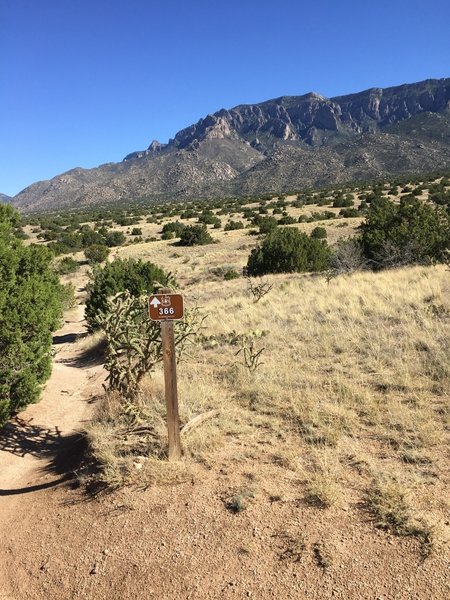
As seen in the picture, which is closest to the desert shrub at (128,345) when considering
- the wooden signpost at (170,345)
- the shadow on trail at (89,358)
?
the wooden signpost at (170,345)

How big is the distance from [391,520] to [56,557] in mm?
3160

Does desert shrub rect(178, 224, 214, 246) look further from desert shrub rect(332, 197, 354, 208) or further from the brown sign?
the brown sign

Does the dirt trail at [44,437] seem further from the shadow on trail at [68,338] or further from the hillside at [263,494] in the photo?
the shadow on trail at [68,338]

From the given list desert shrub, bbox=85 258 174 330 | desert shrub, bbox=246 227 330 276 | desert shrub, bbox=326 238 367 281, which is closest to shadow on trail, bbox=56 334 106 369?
desert shrub, bbox=85 258 174 330

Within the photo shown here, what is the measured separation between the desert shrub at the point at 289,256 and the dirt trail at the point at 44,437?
477 inches

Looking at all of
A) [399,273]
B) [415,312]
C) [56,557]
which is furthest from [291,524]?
[399,273]

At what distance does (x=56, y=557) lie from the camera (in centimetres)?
437

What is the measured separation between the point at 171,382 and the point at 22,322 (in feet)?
10.6

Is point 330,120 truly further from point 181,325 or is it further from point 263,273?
point 181,325

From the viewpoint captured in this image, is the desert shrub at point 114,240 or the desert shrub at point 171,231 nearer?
the desert shrub at point 114,240

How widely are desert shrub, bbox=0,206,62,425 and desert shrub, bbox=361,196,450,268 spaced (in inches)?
543

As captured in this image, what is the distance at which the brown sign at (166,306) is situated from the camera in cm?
480

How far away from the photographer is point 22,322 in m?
6.98

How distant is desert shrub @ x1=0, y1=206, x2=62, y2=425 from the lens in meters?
6.82
